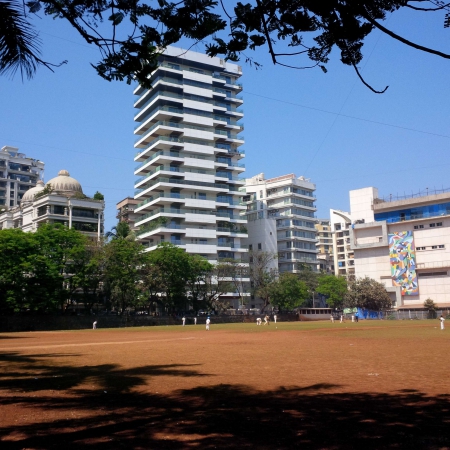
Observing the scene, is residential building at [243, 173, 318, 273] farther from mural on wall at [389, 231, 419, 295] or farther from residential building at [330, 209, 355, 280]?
mural on wall at [389, 231, 419, 295]

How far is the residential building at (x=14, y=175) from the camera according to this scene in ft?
435

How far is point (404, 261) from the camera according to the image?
3469 inches

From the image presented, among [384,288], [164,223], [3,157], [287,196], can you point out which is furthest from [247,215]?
[3,157]

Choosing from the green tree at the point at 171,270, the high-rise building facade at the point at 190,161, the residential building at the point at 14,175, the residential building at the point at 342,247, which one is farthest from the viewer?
the residential building at the point at 342,247

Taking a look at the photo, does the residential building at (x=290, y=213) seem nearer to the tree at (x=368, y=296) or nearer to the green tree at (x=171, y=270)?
the tree at (x=368, y=296)

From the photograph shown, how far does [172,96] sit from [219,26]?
3591 inches

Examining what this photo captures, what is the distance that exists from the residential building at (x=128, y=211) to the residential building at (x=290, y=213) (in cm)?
2466

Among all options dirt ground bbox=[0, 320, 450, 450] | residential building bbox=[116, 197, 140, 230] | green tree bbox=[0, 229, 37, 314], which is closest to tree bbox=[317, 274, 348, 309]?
residential building bbox=[116, 197, 140, 230]

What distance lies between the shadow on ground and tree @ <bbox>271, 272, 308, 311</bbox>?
73.4 metres

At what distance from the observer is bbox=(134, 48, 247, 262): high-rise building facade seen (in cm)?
9312

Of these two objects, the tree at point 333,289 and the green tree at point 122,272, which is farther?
the tree at point 333,289

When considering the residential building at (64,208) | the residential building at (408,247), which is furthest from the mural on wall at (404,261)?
the residential building at (64,208)

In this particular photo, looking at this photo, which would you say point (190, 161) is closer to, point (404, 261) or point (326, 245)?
point (404, 261)

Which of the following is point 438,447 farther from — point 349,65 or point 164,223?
point 164,223
